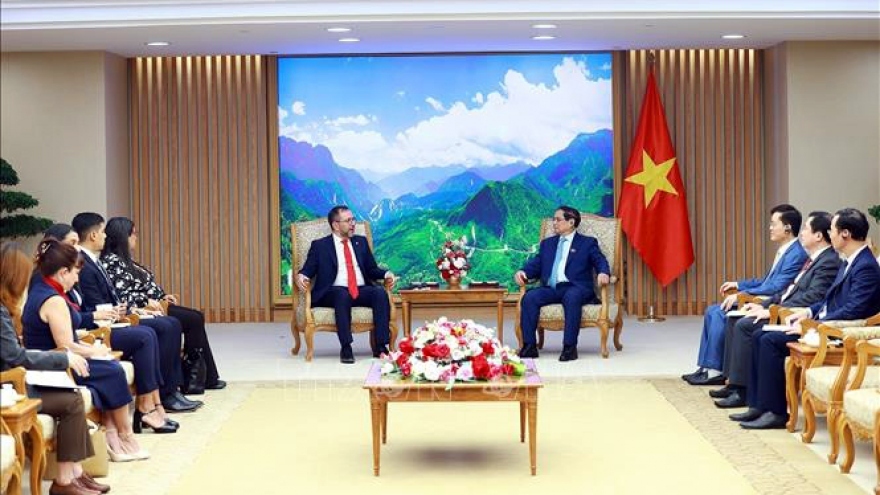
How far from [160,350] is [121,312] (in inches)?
19.4

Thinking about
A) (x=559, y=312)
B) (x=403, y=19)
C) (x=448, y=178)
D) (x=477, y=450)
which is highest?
(x=403, y=19)

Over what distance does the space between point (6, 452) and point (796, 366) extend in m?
4.73

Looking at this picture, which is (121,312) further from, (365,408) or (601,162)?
(601,162)

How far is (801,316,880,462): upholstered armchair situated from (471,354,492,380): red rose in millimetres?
1860

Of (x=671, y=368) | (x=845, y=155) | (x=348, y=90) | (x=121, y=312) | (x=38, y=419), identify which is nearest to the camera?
(x=38, y=419)

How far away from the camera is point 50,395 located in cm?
703

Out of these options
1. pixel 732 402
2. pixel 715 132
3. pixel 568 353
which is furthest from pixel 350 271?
pixel 715 132

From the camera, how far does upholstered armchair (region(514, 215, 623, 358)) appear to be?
12.6 m

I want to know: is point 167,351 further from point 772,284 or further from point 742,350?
point 772,284

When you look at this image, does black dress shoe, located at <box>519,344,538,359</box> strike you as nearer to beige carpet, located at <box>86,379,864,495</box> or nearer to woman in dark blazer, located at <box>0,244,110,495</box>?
beige carpet, located at <box>86,379,864,495</box>

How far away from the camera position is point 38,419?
6.81 metres

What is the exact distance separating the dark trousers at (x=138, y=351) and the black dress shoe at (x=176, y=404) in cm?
97

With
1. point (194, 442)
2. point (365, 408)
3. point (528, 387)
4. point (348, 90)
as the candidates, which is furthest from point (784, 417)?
point (348, 90)

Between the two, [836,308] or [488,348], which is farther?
[836,308]
